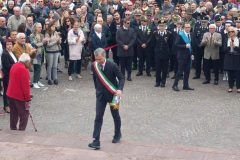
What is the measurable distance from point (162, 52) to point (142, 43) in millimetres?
1508

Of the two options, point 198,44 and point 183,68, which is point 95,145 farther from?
point 198,44

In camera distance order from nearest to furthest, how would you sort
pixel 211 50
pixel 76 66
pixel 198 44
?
1. pixel 211 50
2. pixel 198 44
3. pixel 76 66

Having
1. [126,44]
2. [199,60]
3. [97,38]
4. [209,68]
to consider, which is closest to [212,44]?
[209,68]

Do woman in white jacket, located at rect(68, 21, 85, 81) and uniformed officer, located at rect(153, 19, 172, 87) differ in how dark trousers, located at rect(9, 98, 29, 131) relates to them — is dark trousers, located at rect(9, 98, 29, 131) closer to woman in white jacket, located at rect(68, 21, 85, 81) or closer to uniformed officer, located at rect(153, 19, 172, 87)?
woman in white jacket, located at rect(68, 21, 85, 81)

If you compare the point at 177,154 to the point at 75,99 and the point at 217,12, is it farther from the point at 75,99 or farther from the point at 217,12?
the point at 217,12

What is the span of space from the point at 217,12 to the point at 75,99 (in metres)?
7.33

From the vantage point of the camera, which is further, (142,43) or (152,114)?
(142,43)

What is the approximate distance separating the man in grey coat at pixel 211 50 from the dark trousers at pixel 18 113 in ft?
23.2

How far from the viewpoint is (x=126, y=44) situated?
17172 mm

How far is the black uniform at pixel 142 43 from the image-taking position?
17.5m

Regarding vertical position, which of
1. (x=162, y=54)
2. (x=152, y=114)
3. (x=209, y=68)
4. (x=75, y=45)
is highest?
(x=75, y=45)

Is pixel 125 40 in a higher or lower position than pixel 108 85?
higher

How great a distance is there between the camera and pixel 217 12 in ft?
65.3

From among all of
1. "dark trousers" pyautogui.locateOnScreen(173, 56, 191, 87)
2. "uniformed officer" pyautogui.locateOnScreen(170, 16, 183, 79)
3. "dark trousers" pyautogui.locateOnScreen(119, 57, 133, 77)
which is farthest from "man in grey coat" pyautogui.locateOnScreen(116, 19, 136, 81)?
"dark trousers" pyautogui.locateOnScreen(173, 56, 191, 87)
